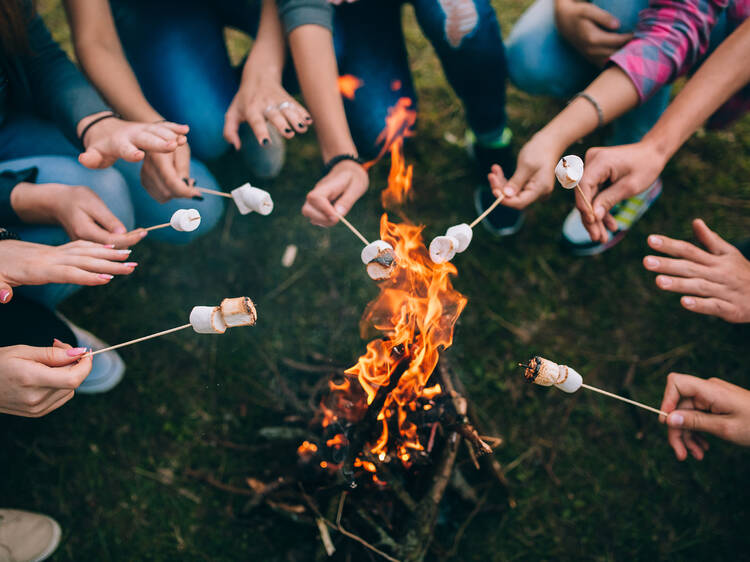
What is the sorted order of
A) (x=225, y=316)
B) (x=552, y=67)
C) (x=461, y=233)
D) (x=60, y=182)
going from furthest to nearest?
(x=552, y=67) → (x=60, y=182) → (x=461, y=233) → (x=225, y=316)

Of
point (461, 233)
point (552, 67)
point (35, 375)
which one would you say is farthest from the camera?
point (552, 67)

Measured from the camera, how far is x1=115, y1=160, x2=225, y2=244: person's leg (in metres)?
2.29

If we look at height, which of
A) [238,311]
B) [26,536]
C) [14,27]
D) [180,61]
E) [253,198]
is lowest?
[26,536]

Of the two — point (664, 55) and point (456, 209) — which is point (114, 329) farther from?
point (664, 55)

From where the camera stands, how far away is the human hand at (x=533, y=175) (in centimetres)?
185

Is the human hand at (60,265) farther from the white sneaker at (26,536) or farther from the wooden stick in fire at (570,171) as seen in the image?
the wooden stick in fire at (570,171)

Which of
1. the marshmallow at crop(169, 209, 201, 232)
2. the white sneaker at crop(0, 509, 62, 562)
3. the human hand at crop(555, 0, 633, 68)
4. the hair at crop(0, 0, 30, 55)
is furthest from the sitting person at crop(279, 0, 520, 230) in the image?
the white sneaker at crop(0, 509, 62, 562)

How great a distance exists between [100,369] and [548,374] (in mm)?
2151

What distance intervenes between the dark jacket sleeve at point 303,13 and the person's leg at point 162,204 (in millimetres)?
829

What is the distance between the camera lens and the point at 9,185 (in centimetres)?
189

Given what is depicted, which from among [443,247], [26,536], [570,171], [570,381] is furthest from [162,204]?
[570,381]

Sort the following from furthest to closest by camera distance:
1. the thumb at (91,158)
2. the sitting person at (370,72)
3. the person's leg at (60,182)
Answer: the sitting person at (370,72) → the person's leg at (60,182) → the thumb at (91,158)

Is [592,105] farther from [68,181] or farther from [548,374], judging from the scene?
[68,181]

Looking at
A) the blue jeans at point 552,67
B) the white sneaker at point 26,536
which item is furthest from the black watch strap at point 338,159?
the white sneaker at point 26,536
